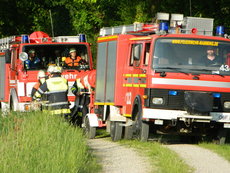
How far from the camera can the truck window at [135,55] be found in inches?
611

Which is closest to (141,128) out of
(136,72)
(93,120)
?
(136,72)

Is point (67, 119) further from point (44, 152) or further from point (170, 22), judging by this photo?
point (44, 152)

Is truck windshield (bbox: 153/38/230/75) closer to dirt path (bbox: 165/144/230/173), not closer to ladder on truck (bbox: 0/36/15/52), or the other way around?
dirt path (bbox: 165/144/230/173)

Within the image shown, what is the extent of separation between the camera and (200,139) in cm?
1748

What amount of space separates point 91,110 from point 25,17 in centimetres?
1974

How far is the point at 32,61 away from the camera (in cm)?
2027

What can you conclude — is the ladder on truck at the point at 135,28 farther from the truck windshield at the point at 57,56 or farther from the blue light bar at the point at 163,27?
the truck windshield at the point at 57,56

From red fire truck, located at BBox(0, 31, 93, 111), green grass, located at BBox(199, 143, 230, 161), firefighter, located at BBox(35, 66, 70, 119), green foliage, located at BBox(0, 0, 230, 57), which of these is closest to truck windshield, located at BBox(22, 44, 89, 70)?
red fire truck, located at BBox(0, 31, 93, 111)

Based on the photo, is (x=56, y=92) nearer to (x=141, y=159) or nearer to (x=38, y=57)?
(x=141, y=159)

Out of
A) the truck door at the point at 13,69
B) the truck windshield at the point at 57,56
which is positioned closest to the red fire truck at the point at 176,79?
the truck windshield at the point at 57,56

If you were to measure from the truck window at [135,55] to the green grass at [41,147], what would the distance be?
8.21 feet

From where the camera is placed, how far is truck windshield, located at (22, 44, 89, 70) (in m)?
20.3

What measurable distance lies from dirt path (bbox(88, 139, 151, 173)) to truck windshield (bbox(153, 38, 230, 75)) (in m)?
1.89

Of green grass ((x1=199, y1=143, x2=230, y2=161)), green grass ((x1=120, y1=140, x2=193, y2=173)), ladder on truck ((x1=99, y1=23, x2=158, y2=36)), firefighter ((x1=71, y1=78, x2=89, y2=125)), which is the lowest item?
green grass ((x1=199, y1=143, x2=230, y2=161))
